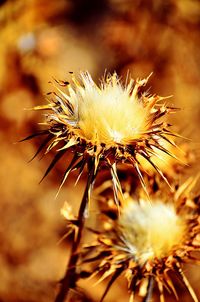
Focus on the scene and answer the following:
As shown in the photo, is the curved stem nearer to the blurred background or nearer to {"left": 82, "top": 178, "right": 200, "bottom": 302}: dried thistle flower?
{"left": 82, "top": 178, "right": 200, "bottom": 302}: dried thistle flower

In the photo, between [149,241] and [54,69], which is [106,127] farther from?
[54,69]

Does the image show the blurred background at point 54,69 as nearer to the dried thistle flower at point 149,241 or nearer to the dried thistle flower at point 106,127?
the dried thistle flower at point 149,241

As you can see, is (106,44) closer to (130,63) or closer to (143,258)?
(130,63)

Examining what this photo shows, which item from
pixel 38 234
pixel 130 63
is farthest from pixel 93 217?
pixel 130 63

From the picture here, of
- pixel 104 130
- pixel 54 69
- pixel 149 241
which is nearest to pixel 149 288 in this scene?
pixel 149 241

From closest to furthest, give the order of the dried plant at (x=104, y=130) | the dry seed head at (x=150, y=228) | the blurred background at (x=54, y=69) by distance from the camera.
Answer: the dried plant at (x=104, y=130), the dry seed head at (x=150, y=228), the blurred background at (x=54, y=69)

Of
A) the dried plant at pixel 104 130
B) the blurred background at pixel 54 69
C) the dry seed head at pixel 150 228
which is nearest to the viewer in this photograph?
the dried plant at pixel 104 130

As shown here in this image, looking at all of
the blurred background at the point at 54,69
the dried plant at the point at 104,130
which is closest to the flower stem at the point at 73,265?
the dried plant at the point at 104,130
